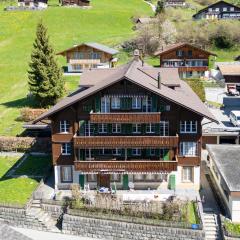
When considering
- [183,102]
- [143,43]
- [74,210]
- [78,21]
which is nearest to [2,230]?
[74,210]

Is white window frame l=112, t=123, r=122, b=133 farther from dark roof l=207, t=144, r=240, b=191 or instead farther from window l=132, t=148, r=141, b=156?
dark roof l=207, t=144, r=240, b=191

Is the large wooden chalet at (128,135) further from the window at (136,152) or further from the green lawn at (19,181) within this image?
the green lawn at (19,181)

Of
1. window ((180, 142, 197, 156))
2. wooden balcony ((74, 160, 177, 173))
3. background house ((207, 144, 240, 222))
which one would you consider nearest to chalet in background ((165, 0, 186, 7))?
background house ((207, 144, 240, 222))

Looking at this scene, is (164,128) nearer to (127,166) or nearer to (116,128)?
Result: (116,128)

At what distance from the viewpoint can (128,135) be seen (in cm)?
4244

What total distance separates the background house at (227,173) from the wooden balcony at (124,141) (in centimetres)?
475

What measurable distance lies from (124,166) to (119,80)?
750 cm

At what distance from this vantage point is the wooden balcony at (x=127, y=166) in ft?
137

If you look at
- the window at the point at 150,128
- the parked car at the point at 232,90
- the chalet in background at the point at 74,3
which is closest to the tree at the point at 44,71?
the window at the point at 150,128

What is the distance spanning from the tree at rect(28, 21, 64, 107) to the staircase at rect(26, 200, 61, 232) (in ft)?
85.3

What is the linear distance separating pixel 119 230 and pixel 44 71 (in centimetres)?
3188

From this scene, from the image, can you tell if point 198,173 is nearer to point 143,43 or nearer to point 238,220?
point 238,220

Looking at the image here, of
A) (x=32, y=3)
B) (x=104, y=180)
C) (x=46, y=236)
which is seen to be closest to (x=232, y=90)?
(x=104, y=180)

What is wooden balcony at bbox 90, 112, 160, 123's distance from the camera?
40.9 m
